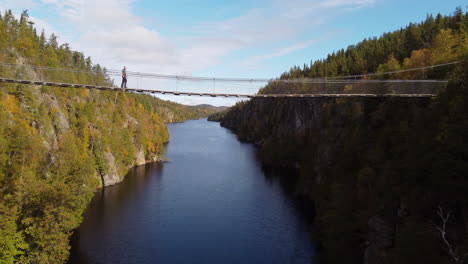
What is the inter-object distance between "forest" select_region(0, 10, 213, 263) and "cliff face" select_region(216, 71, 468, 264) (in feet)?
57.7

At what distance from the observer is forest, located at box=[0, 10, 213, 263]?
20.1 metres

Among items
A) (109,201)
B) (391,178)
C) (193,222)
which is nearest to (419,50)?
(391,178)

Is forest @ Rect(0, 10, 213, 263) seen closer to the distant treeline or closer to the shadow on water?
the shadow on water

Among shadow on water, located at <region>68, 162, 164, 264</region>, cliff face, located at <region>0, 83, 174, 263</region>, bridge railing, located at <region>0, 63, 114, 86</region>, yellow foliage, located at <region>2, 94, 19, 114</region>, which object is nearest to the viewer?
cliff face, located at <region>0, 83, 174, 263</region>

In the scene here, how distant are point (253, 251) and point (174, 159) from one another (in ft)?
128

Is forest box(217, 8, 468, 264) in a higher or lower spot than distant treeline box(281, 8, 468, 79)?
lower

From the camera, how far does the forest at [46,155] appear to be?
65.9ft

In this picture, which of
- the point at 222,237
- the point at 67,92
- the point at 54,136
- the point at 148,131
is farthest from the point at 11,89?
the point at 148,131

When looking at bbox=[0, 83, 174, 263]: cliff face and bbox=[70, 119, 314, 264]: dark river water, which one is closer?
bbox=[0, 83, 174, 263]: cliff face

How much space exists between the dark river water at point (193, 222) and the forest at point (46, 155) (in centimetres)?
267

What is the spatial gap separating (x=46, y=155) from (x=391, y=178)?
82.3ft

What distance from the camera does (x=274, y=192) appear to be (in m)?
39.8

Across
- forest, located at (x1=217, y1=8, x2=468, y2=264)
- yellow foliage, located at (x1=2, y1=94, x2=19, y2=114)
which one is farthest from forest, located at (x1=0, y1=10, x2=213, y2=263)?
forest, located at (x1=217, y1=8, x2=468, y2=264)

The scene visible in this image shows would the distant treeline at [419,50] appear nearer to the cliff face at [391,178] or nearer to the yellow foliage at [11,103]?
the cliff face at [391,178]
